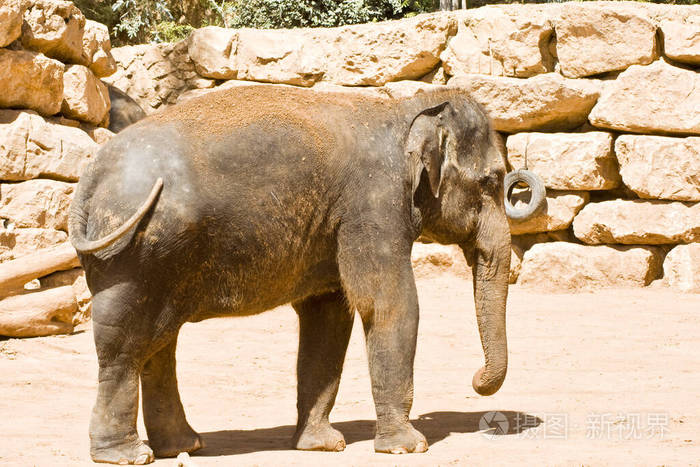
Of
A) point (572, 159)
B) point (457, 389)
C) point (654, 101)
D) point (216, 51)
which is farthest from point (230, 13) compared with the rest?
point (457, 389)

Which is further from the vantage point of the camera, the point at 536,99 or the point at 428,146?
the point at 536,99

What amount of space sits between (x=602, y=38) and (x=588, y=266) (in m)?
2.33

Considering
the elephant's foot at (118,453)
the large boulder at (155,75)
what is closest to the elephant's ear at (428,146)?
the elephant's foot at (118,453)

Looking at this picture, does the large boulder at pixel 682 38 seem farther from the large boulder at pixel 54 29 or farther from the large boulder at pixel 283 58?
the large boulder at pixel 54 29

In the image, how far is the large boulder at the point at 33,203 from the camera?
362 inches

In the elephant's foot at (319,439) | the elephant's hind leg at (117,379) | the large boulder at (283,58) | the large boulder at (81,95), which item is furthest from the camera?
the large boulder at (283,58)

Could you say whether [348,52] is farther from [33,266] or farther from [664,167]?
[33,266]

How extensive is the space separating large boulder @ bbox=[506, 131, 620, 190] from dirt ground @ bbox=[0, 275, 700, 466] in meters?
1.19

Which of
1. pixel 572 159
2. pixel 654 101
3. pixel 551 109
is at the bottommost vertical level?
pixel 572 159

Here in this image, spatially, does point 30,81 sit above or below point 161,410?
above

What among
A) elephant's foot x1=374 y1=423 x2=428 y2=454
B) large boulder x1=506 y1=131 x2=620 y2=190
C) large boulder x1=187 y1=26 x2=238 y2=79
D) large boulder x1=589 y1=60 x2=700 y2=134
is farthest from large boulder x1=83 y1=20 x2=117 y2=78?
elephant's foot x1=374 y1=423 x2=428 y2=454

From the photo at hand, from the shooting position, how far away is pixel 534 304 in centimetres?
1023

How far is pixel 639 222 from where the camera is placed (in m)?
10.5

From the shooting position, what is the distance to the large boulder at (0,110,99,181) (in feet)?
30.2
